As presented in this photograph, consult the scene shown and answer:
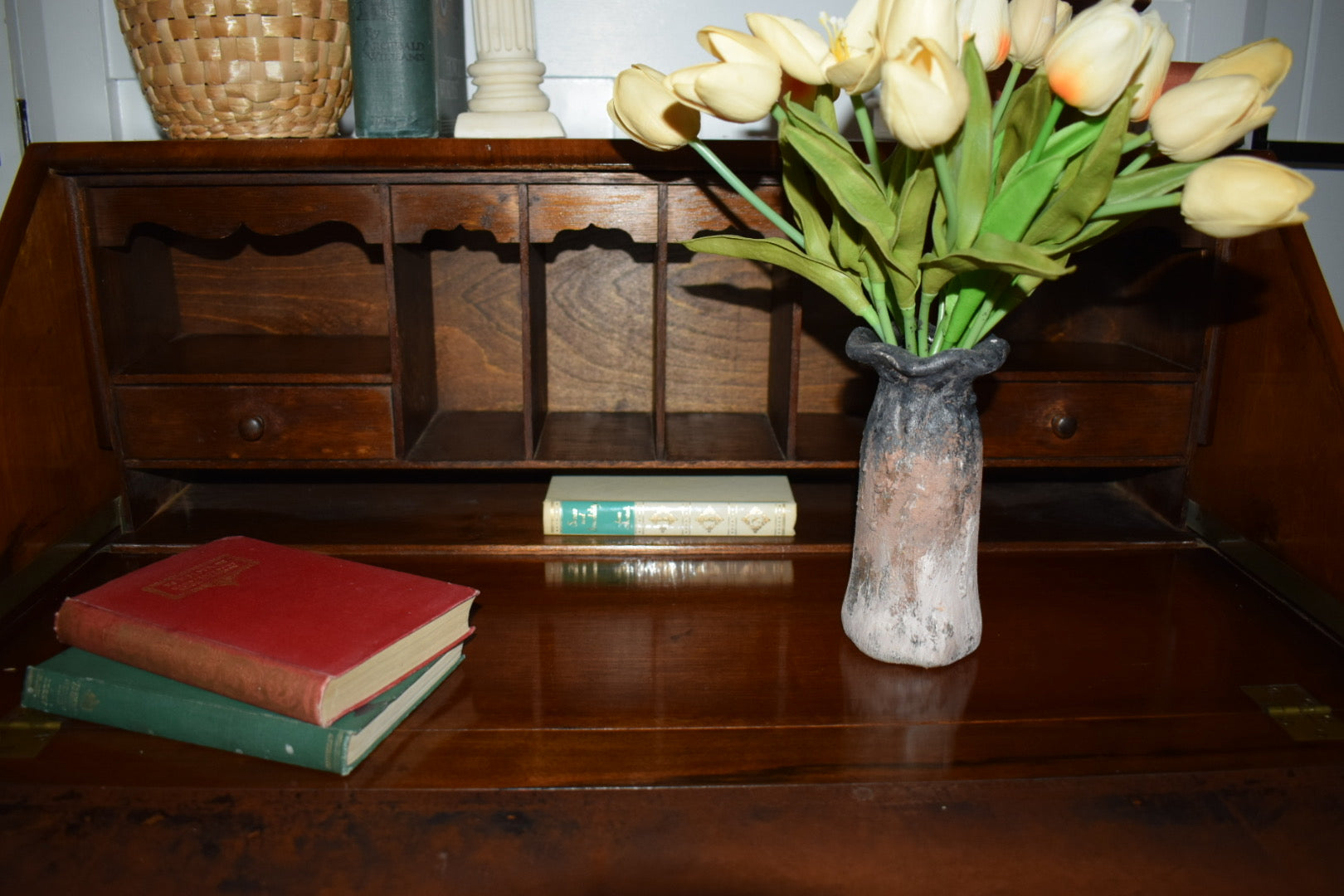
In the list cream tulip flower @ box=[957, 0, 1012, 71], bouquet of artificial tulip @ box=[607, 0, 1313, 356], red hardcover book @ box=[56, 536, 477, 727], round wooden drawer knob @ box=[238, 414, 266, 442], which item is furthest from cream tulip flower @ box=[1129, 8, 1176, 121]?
round wooden drawer knob @ box=[238, 414, 266, 442]

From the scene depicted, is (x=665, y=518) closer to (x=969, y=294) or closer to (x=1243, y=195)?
(x=969, y=294)

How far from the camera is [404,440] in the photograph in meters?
1.28

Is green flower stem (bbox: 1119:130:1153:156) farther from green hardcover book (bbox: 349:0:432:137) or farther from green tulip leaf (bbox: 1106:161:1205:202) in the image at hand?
green hardcover book (bbox: 349:0:432:137)

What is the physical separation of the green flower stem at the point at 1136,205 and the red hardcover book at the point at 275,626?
2.26 ft

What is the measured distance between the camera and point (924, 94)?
691mm

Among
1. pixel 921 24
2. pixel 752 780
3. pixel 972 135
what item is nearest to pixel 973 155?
Result: pixel 972 135

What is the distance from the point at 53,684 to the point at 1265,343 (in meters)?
1.38

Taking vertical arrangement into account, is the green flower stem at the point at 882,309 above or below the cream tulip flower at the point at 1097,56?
below

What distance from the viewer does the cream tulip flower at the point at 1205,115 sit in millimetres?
735

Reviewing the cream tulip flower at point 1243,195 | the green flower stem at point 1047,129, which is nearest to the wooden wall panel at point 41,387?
the green flower stem at point 1047,129

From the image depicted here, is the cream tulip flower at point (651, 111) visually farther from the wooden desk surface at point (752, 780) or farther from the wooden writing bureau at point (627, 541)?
the wooden desk surface at point (752, 780)

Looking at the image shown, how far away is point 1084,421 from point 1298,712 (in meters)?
0.47

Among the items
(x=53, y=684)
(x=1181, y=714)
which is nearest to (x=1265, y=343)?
(x=1181, y=714)

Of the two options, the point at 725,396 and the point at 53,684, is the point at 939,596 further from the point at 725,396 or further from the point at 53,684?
the point at 53,684
